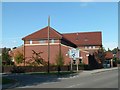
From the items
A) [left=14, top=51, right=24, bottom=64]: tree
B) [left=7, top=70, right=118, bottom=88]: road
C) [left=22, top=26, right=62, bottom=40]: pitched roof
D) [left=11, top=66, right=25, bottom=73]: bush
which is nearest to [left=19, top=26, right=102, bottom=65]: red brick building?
[left=22, top=26, right=62, bottom=40]: pitched roof

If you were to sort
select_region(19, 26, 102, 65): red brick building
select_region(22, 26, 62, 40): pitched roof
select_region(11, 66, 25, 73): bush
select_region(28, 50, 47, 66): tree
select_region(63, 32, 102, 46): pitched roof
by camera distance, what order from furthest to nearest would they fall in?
select_region(63, 32, 102, 46): pitched roof → select_region(22, 26, 62, 40): pitched roof → select_region(19, 26, 102, 65): red brick building → select_region(28, 50, 47, 66): tree → select_region(11, 66, 25, 73): bush

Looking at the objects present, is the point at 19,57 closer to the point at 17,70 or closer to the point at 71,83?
the point at 17,70

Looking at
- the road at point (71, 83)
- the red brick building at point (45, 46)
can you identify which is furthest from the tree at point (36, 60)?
the road at point (71, 83)

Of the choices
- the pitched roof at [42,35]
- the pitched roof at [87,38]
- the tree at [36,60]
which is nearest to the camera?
the tree at [36,60]

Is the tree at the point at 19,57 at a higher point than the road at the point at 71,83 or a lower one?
higher

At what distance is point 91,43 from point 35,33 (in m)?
26.1

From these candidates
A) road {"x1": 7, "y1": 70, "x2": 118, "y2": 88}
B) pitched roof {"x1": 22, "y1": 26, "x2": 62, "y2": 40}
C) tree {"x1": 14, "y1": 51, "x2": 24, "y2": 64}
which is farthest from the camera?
pitched roof {"x1": 22, "y1": 26, "x2": 62, "y2": 40}

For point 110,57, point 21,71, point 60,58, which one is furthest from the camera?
point 110,57

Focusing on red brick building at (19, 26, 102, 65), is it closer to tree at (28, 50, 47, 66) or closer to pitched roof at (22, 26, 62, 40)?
pitched roof at (22, 26, 62, 40)

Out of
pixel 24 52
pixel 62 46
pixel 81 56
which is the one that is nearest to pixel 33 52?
pixel 24 52

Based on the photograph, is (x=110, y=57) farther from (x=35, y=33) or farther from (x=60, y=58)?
(x=60, y=58)

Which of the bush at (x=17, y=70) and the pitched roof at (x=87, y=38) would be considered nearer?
the bush at (x=17, y=70)

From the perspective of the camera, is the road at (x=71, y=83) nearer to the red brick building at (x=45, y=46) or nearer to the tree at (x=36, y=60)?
the tree at (x=36, y=60)

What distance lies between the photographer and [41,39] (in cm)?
6781
